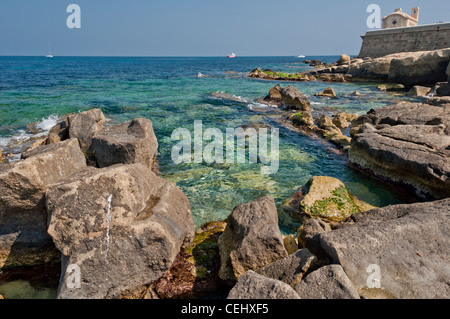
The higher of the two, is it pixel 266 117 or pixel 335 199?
pixel 266 117

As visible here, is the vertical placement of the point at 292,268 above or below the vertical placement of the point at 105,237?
below

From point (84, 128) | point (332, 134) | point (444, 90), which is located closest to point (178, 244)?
point (84, 128)

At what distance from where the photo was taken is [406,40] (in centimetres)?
4347

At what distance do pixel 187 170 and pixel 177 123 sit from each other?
22.4 feet

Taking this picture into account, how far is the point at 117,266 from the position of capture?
12.3ft

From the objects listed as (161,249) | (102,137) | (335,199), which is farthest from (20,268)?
(335,199)

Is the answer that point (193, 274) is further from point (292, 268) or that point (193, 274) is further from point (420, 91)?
point (420, 91)

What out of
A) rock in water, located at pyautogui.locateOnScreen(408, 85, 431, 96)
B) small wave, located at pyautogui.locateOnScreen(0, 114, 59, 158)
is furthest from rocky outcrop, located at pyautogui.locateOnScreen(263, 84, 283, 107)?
small wave, located at pyautogui.locateOnScreen(0, 114, 59, 158)

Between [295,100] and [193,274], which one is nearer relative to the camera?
[193,274]

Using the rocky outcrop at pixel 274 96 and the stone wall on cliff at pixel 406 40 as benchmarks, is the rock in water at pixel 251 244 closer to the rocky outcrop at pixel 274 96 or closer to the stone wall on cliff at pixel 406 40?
the rocky outcrop at pixel 274 96

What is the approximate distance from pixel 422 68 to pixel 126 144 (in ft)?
102

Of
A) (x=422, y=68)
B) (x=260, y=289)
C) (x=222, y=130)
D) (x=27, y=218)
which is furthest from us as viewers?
(x=422, y=68)

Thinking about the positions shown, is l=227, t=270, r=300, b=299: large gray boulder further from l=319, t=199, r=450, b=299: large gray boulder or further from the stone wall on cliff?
the stone wall on cliff

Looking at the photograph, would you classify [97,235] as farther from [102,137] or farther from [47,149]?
[102,137]
